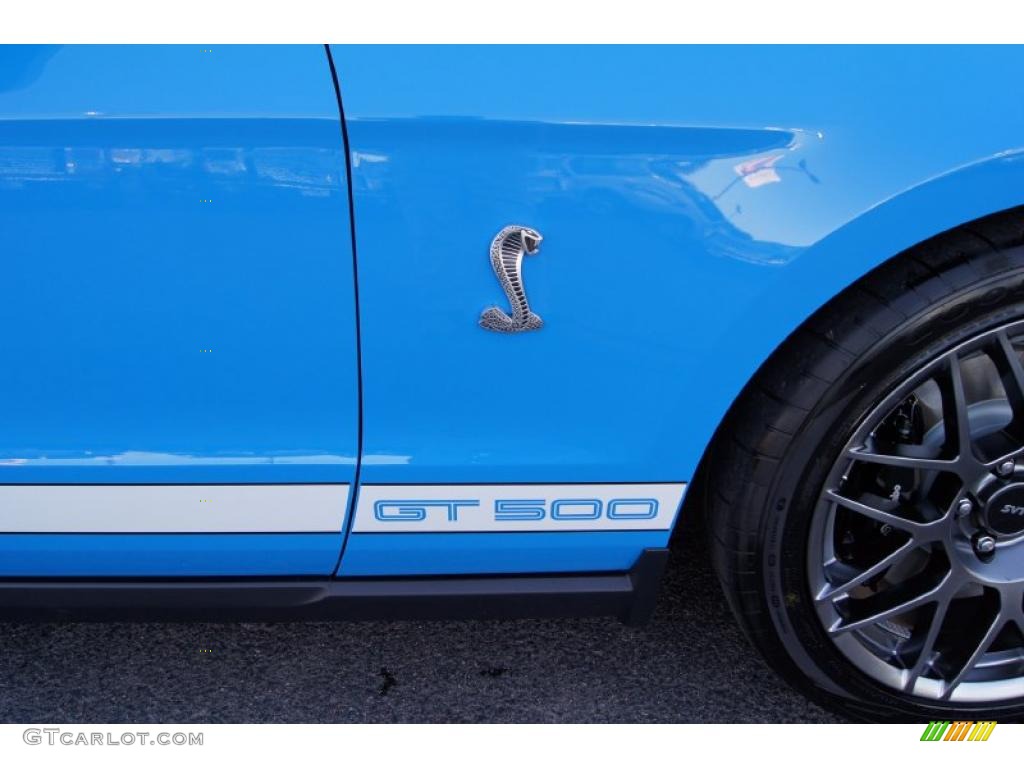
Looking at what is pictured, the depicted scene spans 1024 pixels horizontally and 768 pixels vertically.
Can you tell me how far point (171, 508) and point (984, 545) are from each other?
135 cm

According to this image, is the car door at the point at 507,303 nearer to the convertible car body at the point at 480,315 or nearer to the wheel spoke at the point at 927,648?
the convertible car body at the point at 480,315

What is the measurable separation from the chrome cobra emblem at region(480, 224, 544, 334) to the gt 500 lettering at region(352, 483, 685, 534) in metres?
0.28

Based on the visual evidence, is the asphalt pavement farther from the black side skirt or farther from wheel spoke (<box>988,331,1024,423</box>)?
wheel spoke (<box>988,331,1024,423</box>)

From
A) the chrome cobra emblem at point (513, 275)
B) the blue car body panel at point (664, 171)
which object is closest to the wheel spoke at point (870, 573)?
the blue car body panel at point (664, 171)

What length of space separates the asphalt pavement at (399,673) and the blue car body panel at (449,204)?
2.50 ft

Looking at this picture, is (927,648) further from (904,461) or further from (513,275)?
(513,275)

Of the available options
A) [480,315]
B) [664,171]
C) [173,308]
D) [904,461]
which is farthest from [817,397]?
[173,308]

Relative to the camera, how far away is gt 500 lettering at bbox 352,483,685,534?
5.18 ft

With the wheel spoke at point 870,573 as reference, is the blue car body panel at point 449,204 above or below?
above

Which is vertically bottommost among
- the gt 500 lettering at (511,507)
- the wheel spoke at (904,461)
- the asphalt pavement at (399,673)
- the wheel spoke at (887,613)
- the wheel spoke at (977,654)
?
the asphalt pavement at (399,673)

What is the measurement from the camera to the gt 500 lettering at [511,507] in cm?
158

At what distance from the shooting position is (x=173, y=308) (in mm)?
1429

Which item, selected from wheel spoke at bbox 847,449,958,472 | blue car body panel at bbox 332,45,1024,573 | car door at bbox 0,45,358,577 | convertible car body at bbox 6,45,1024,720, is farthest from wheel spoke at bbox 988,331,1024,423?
car door at bbox 0,45,358,577

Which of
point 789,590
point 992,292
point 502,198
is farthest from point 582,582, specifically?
point 992,292
